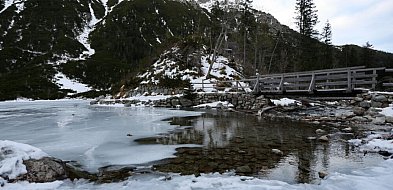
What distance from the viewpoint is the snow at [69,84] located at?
365 ft

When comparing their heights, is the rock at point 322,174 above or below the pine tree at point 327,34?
below

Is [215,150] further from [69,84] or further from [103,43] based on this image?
[103,43]

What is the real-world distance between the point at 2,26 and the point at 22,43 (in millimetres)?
20227

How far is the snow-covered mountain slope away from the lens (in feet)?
133

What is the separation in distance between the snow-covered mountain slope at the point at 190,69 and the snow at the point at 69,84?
242 ft

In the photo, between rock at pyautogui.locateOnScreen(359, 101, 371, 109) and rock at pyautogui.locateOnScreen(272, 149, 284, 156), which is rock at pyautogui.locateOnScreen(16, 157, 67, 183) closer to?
rock at pyautogui.locateOnScreen(272, 149, 284, 156)

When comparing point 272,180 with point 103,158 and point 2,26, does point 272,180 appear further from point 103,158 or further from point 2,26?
point 2,26

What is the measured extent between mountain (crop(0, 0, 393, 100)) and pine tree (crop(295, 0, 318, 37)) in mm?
3015

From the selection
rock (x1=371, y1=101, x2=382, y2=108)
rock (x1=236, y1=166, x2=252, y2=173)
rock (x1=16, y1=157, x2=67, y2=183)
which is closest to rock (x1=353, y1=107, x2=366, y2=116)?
rock (x1=371, y1=101, x2=382, y2=108)

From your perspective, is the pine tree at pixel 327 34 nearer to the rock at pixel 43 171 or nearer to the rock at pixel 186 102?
the rock at pixel 186 102

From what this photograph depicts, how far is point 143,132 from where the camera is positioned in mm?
14148

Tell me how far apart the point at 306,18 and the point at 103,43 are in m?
132

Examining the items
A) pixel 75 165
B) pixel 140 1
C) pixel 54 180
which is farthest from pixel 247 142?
pixel 140 1

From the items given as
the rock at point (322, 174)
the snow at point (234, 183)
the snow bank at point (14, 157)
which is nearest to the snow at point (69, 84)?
the snow bank at point (14, 157)
